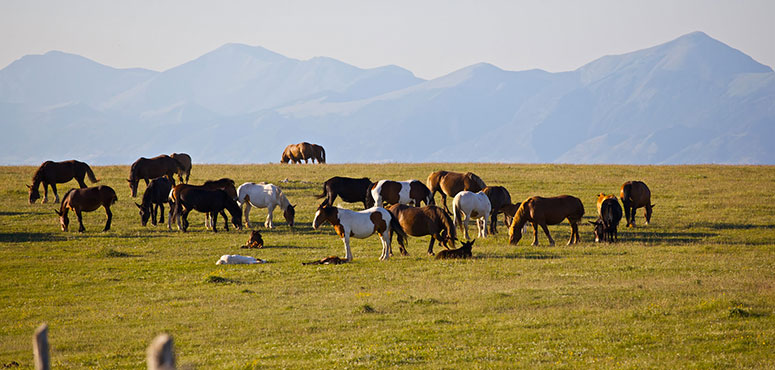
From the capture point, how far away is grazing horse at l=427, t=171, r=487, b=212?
29.4 meters

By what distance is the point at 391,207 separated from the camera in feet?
70.7

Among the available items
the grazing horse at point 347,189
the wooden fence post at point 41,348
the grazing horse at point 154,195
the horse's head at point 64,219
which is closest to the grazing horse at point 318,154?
the grazing horse at point 347,189

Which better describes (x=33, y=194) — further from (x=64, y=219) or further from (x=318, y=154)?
(x=318, y=154)

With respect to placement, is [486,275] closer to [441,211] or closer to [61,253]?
[441,211]

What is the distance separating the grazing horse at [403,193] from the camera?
89.1 feet

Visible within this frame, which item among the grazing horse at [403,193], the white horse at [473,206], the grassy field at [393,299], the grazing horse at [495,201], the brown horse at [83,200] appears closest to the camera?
the grassy field at [393,299]

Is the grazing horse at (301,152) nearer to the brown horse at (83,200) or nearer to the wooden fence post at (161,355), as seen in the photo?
the brown horse at (83,200)

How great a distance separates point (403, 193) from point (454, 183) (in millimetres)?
3398

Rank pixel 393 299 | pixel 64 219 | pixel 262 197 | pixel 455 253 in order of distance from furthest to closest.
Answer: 1. pixel 262 197
2. pixel 64 219
3. pixel 455 253
4. pixel 393 299

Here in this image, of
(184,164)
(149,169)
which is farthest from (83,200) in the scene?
(184,164)

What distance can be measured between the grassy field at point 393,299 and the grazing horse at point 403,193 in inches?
85.5

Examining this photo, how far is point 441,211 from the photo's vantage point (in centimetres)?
2080

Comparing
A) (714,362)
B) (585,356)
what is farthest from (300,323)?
(714,362)

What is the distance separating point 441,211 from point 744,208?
1718 cm
